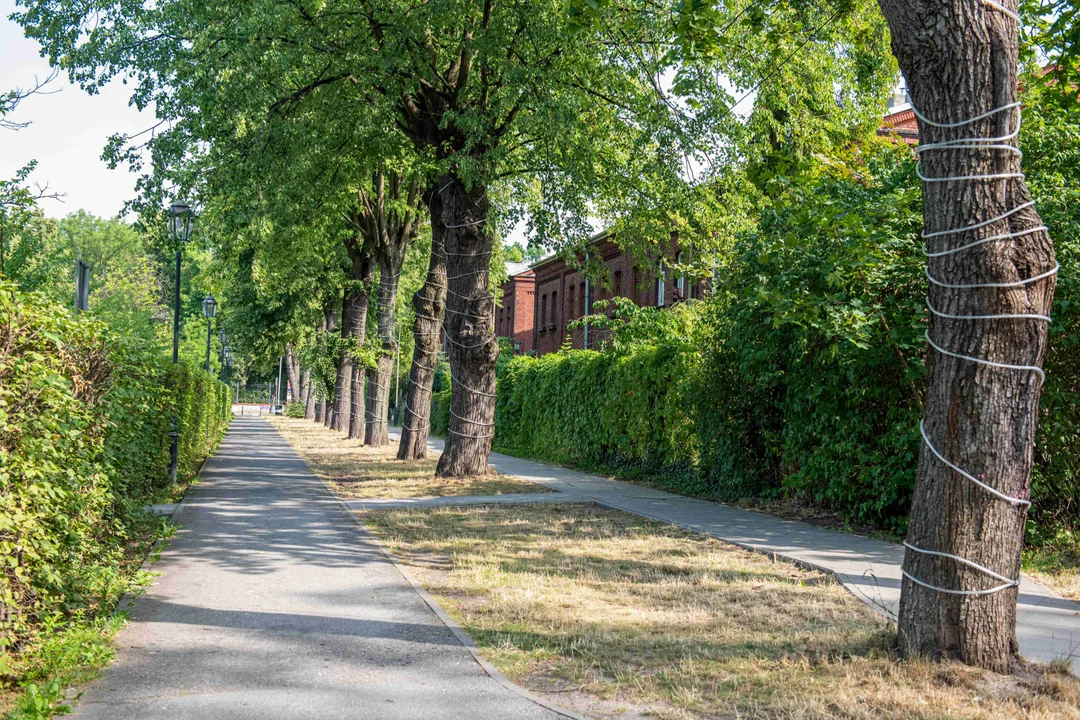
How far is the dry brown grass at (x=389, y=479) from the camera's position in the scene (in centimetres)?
1517


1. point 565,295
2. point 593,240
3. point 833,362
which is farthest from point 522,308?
point 833,362

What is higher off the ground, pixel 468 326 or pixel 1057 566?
Result: pixel 468 326

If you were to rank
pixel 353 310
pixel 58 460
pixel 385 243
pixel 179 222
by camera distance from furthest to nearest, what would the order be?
pixel 353 310
pixel 385 243
pixel 179 222
pixel 58 460

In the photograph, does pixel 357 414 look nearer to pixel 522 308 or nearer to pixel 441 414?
pixel 441 414

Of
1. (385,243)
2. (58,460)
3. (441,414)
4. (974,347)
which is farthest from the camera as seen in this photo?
(441,414)

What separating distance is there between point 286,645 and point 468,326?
→ 35.3 ft

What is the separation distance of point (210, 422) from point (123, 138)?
12394mm

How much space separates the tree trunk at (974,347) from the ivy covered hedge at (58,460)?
4.74 meters

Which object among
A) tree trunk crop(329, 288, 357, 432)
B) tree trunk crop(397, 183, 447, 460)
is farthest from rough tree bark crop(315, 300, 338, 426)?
tree trunk crop(397, 183, 447, 460)

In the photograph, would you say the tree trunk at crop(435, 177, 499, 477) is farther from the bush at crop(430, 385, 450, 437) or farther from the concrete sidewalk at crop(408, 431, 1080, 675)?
the bush at crop(430, 385, 450, 437)

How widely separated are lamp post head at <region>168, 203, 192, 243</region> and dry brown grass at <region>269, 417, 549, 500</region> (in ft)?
16.9

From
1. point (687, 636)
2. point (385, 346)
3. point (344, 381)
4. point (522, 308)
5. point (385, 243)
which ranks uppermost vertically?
point (522, 308)

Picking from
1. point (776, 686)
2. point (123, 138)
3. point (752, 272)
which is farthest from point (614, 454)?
Result: point (776, 686)

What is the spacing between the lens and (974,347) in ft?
17.1
